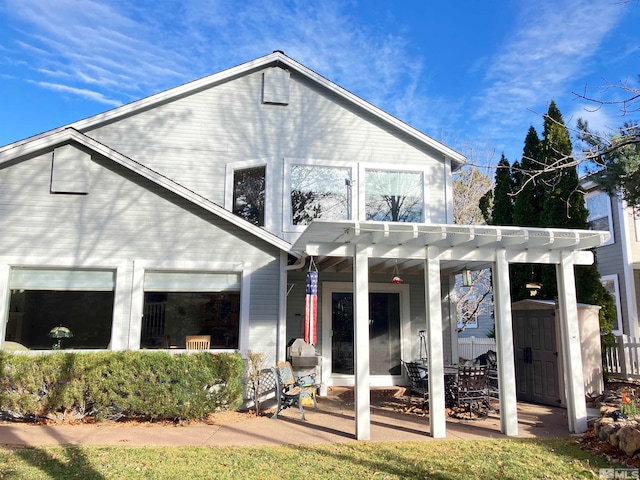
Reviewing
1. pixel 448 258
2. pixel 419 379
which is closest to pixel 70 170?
pixel 448 258

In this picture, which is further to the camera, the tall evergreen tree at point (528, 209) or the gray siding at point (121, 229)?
the tall evergreen tree at point (528, 209)

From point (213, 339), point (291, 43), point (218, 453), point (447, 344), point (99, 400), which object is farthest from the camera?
point (291, 43)

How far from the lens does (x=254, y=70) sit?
1134cm

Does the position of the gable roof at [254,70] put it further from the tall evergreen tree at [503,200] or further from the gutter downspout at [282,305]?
the gutter downspout at [282,305]

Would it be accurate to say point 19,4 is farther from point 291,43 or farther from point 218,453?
point 218,453

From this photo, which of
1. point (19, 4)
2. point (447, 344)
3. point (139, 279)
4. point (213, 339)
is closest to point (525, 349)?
point (447, 344)

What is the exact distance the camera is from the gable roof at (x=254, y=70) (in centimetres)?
1070

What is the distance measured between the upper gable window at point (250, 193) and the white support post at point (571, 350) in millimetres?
6429

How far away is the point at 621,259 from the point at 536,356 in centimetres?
705

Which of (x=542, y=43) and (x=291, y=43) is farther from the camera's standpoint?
(x=291, y=43)

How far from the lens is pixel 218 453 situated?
19.0 feet

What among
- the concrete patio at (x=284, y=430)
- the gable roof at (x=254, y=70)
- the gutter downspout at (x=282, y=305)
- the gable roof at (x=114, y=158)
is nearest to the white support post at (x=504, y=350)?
the concrete patio at (x=284, y=430)

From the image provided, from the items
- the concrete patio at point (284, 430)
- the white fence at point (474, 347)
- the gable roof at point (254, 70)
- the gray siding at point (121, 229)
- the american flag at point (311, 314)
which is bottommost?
the concrete patio at point (284, 430)

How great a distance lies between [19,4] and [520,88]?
41.0ft
